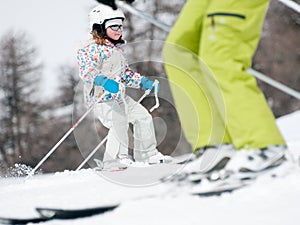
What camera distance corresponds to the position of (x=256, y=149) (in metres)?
1.84

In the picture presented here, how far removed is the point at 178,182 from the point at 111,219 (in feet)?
1.06

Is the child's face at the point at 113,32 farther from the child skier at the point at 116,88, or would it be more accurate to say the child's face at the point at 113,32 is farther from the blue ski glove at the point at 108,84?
the blue ski glove at the point at 108,84

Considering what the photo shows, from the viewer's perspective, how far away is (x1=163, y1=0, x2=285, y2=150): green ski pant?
1865mm

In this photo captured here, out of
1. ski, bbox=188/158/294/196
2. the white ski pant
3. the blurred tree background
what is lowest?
the blurred tree background

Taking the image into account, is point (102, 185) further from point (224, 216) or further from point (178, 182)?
point (224, 216)

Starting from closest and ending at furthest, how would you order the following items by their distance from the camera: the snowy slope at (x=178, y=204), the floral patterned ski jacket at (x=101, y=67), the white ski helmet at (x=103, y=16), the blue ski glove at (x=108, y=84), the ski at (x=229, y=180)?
the snowy slope at (x=178, y=204), the ski at (x=229, y=180), the blue ski glove at (x=108, y=84), the floral patterned ski jacket at (x=101, y=67), the white ski helmet at (x=103, y=16)

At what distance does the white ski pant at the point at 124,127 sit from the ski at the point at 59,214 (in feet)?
5.14

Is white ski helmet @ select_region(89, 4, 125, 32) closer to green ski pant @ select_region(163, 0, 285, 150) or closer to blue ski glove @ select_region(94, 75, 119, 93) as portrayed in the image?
blue ski glove @ select_region(94, 75, 119, 93)

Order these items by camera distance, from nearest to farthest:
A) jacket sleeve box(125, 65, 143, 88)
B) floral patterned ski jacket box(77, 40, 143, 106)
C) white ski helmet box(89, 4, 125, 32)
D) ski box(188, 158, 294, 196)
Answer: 1. ski box(188, 158, 294, 196)
2. floral patterned ski jacket box(77, 40, 143, 106)
3. white ski helmet box(89, 4, 125, 32)
4. jacket sleeve box(125, 65, 143, 88)

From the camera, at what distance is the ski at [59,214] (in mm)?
1832

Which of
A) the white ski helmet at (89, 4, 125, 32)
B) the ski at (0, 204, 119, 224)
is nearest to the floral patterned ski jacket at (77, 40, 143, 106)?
the white ski helmet at (89, 4, 125, 32)

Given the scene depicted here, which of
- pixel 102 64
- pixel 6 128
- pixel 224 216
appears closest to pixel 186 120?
pixel 224 216

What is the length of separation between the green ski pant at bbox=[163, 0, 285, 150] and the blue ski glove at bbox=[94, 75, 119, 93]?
1.24 metres

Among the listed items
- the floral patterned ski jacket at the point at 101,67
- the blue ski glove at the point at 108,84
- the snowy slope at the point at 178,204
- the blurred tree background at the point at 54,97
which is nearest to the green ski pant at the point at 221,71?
the snowy slope at the point at 178,204
